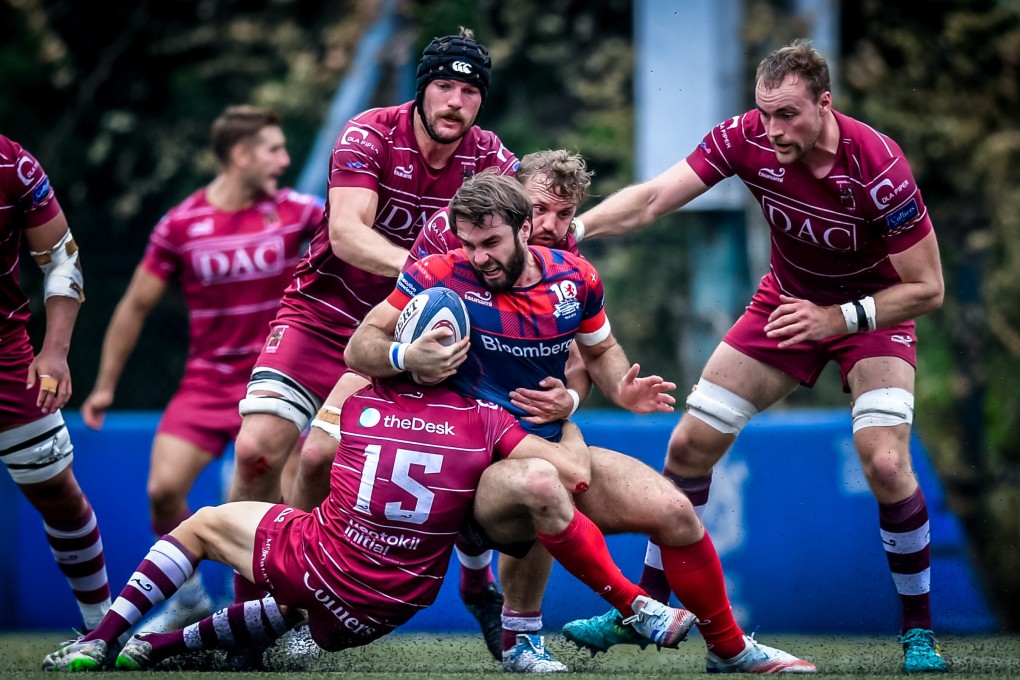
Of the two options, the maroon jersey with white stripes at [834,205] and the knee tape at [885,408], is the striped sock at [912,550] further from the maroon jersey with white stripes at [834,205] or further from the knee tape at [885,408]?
the maroon jersey with white stripes at [834,205]

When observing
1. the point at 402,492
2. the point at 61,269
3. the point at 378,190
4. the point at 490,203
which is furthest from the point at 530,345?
the point at 61,269

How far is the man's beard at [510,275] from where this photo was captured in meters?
4.44

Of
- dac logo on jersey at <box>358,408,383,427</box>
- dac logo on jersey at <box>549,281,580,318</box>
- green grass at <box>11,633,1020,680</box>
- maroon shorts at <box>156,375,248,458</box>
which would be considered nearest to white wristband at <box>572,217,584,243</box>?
dac logo on jersey at <box>549,281,580,318</box>

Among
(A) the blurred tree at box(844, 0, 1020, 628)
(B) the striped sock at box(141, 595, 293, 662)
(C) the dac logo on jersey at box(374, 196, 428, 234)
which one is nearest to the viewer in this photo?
(B) the striped sock at box(141, 595, 293, 662)

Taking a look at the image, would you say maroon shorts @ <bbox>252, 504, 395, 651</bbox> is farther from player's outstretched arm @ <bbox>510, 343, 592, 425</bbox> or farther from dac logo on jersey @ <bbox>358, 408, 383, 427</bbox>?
player's outstretched arm @ <bbox>510, 343, 592, 425</bbox>

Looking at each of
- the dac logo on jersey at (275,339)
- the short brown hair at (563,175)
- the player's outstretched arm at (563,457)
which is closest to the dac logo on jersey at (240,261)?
the dac logo on jersey at (275,339)

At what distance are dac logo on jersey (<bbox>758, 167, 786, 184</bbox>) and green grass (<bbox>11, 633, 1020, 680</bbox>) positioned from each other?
72.9 inches

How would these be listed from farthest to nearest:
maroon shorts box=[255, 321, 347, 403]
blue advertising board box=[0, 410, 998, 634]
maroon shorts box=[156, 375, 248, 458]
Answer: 1. blue advertising board box=[0, 410, 998, 634]
2. maroon shorts box=[156, 375, 248, 458]
3. maroon shorts box=[255, 321, 347, 403]

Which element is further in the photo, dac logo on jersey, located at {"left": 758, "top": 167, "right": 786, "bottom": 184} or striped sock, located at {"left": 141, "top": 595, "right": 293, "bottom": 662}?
dac logo on jersey, located at {"left": 758, "top": 167, "right": 786, "bottom": 184}

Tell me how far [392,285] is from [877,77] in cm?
681

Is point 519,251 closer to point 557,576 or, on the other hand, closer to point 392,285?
point 392,285

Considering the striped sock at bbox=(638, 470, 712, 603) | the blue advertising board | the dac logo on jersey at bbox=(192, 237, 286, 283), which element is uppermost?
the dac logo on jersey at bbox=(192, 237, 286, 283)

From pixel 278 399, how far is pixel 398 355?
1.16 meters

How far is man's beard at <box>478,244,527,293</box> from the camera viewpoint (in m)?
4.44
